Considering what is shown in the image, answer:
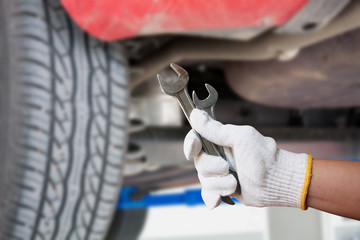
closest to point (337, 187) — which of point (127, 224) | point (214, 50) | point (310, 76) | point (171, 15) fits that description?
point (171, 15)

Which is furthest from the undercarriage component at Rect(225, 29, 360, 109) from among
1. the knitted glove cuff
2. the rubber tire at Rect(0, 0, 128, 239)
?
the knitted glove cuff

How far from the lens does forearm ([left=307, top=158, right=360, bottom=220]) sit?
532 mm

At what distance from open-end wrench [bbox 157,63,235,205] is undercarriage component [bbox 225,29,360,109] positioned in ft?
2.01

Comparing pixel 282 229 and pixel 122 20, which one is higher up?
pixel 282 229

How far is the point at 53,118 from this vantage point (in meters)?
0.91

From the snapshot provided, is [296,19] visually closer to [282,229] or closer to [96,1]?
[96,1]

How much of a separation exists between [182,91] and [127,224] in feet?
4.46

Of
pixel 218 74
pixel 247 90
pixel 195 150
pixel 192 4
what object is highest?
pixel 218 74

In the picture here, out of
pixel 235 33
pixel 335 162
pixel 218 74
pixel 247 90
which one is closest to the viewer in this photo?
pixel 335 162

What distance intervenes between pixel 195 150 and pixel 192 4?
1.08 feet

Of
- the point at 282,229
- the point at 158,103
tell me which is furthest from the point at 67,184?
the point at 282,229

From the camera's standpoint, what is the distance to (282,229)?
9.53 feet

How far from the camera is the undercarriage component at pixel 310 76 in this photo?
42.9 inches

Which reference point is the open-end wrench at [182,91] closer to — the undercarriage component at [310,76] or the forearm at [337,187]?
the forearm at [337,187]
